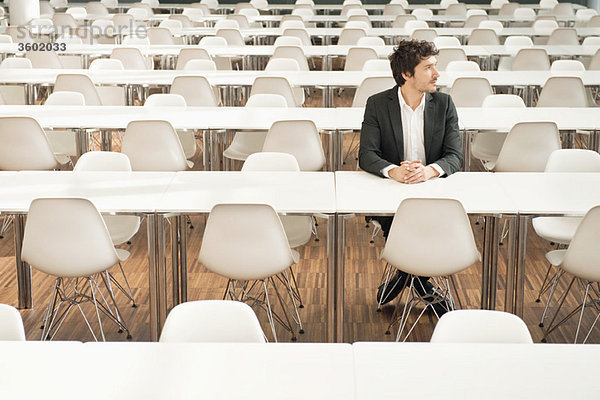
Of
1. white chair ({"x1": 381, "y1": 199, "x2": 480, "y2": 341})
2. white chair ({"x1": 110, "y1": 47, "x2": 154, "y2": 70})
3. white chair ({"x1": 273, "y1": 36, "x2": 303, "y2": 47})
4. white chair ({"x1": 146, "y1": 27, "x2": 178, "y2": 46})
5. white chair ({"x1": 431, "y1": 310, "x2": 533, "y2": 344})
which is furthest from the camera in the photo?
white chair ({"x1": 146, "y1": 27, "x2": 178, "y2": 46})

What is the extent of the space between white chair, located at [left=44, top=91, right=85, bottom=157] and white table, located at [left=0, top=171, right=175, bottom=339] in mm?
1876

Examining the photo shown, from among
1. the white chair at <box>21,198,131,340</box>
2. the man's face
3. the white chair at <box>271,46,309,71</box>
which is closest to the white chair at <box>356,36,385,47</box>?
the white chair at <box>271,46,309,71</box>

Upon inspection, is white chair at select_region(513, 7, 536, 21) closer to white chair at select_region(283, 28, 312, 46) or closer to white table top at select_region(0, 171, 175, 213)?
white chair at select_region(283, 28, 312, 46)

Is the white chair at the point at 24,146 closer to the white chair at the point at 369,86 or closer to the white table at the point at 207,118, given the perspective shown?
the white table at the point at 207,118

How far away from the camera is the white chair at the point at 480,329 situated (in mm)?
2764

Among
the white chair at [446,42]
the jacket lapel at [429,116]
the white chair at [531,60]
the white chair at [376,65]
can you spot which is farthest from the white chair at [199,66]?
the jacket lapel at [429,116]

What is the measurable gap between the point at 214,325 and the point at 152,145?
292cm

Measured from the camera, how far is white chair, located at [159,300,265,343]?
2.81 meters

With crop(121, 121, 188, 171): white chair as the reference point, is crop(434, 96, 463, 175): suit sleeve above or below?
above

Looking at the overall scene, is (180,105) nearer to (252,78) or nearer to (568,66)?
(252,78)

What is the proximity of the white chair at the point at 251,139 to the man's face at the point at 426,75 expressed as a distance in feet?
6.55

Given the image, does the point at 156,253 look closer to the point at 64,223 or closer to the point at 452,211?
the point at 64,223

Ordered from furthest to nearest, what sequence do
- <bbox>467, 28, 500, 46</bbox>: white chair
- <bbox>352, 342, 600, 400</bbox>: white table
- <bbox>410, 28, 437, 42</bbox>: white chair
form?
1. <bbox>467, 28, 500, 46</bbox>: white chair
2. <bbox>410, 28, 437, 42</bbox>: white chair
3. <bbox>352, 342, 600, 400</bbox>: white table

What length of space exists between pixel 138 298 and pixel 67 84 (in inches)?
118
